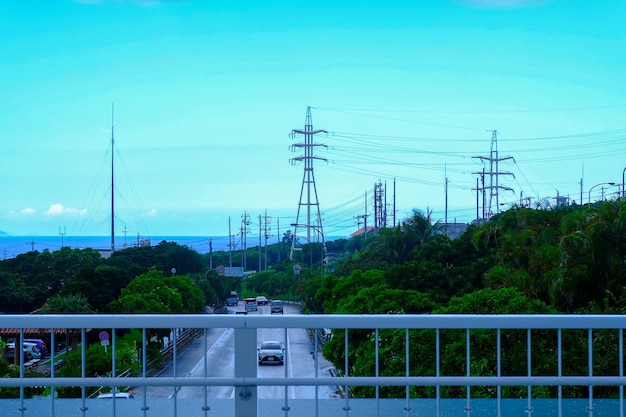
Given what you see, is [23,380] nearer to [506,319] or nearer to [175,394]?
[175,394]

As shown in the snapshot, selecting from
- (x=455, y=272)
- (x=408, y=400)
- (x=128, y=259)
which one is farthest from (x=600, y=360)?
(x=128, y=259)

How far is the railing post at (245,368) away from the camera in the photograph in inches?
140

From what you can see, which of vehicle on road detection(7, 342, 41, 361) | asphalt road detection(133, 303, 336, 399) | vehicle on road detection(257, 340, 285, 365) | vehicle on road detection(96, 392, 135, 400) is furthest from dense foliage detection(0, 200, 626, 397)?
vehicle on road detection(7, 342, 41, 361)

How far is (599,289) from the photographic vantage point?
59.3 feet

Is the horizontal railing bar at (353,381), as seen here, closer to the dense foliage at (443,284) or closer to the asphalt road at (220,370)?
the asphalt road at (220,370)

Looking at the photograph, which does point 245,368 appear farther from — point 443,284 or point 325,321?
point 443,284

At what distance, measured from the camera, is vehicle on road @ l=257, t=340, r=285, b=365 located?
4021 mm

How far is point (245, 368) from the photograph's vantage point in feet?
11.8

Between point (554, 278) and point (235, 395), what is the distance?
17.1m

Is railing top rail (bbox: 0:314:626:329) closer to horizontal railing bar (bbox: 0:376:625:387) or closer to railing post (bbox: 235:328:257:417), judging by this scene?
railing post (bbox: 235:328:257:417)

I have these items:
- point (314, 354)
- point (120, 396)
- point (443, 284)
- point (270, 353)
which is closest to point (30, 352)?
point (270, 353)

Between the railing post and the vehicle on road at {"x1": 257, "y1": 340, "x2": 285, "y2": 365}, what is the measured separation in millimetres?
255

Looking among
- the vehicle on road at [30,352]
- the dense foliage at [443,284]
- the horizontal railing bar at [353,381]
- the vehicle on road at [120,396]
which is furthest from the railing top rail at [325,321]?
the vehicle on road at [30,352]

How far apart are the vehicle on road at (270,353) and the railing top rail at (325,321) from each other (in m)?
0.42
